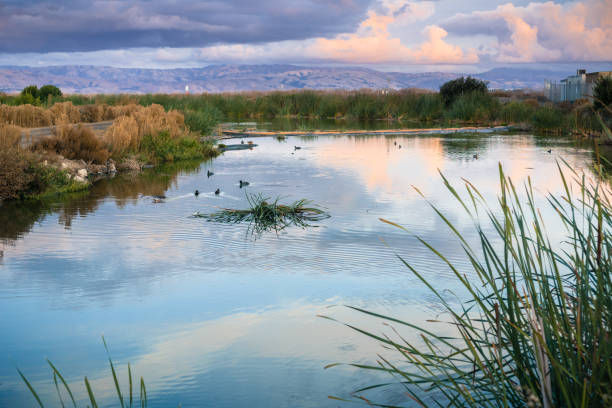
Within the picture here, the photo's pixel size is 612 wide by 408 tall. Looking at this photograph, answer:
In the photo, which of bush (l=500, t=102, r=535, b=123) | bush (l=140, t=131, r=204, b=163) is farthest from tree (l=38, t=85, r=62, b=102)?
bush (l=500, t=102, r=535, b=123)

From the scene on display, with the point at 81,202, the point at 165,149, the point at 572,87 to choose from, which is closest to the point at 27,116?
the point at 165,149

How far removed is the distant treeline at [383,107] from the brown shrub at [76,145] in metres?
11.4

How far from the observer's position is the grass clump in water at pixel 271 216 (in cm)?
760

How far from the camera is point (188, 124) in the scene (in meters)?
18.8

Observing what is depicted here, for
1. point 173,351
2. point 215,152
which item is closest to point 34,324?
point 173,351

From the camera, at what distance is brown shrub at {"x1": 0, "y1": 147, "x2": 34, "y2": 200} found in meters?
8.90

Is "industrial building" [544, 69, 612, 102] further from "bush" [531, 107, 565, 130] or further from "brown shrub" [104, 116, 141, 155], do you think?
"brown shrub" [104, 116, 141, 155]

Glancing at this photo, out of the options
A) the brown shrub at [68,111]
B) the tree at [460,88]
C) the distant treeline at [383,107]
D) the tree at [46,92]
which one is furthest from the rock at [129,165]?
the tree at [460,88]

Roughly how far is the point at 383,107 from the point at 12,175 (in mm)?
26862

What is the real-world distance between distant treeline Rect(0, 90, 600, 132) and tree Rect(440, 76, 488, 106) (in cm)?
21

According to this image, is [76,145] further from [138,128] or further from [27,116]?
[27,116]

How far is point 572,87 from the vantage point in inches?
1499

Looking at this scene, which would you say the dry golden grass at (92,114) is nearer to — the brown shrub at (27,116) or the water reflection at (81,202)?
the brown shrub at (27,116)

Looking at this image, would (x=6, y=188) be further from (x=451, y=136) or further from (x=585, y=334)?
(x=451, y=136)
